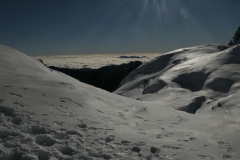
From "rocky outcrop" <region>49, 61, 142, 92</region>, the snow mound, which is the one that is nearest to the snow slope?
the snow mound

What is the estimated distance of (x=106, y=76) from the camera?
6131 centimetres

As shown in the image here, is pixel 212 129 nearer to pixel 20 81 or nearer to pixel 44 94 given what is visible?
pixel 44 94

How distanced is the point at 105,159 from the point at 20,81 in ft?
14.8

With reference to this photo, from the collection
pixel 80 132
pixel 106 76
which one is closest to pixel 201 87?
pixel 80 132

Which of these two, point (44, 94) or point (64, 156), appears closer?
point (64, 156)

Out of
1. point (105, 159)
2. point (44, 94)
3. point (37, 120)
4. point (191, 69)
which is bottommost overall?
point (105, 159)

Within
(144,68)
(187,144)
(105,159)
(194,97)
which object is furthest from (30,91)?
(144,68)

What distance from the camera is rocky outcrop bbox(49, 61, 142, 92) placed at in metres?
53.8

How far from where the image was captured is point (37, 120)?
15.6 feet

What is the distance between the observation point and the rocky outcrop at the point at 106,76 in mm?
53781

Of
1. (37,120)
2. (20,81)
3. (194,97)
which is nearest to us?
(37,120)

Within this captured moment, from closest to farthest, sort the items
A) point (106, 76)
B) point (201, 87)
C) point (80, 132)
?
point (80, 132), point (201, 87), point (106, 76)

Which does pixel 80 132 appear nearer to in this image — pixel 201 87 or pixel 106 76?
pixel 201 87

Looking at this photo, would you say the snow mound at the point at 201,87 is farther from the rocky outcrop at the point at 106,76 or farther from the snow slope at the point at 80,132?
the rocky outcrop at the point at 106,76
